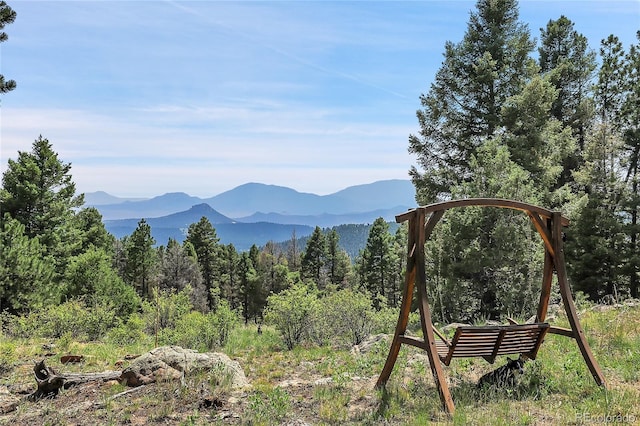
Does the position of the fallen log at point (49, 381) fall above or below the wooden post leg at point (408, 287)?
below

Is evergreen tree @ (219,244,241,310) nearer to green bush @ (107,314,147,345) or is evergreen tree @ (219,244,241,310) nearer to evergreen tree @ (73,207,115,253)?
evergreen tree @ (73,207,115,253)

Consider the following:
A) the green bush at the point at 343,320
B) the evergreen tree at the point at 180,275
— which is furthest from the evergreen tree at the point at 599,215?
the evergreen tree at the point at 180,275

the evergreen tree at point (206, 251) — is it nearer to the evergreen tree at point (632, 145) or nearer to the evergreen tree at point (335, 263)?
the evergreen tree at point (335, 263)

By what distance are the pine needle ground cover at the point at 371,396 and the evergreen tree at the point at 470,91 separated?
29.2 feet

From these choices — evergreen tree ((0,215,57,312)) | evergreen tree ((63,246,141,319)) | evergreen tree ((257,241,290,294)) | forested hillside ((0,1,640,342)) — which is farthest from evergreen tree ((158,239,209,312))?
evergreen tree ((0,215,57,312))

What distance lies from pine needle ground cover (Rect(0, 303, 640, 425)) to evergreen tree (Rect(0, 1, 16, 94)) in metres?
4.41

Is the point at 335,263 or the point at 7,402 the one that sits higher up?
the point at 7,402

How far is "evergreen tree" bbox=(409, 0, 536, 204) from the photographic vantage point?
14391mm

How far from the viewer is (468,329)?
4211 millimetres

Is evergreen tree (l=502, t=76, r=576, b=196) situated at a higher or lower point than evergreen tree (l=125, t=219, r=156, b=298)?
higher

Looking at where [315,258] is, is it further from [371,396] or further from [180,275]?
[371,396]

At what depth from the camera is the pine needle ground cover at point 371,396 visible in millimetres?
3982

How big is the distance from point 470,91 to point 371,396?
41.0ft

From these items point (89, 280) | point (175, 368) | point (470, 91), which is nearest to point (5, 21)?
point (175, 368)
